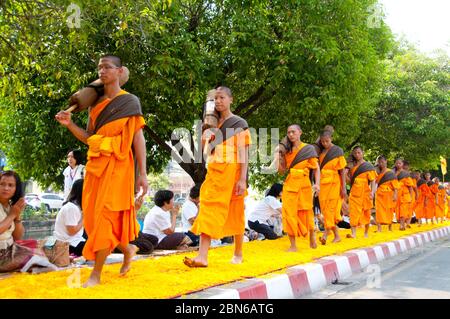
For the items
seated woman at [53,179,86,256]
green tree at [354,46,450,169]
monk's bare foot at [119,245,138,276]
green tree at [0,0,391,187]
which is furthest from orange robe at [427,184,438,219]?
monk's bare foot at [119,245,138,276]

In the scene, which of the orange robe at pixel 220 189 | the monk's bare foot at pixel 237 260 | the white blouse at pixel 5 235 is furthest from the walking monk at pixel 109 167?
the monk's bare foot at pixel 237 260

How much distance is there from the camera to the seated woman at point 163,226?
778 cm

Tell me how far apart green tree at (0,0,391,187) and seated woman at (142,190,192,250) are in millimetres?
2179

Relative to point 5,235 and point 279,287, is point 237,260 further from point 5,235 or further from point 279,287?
point 5,235

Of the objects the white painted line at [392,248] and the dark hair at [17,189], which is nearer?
the dark hair at [17,189]

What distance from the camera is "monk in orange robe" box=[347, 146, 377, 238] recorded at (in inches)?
407

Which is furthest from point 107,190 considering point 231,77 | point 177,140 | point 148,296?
point 231,77

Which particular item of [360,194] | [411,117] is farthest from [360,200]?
[411,117]

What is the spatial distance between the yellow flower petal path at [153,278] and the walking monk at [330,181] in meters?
1.85

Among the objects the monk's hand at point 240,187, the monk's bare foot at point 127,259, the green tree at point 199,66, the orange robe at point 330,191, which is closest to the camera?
the monk's bare foot at point 127,259

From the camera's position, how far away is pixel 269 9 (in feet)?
34.2

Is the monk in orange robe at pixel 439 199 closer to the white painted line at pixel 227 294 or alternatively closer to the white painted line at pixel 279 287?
the white painted line at pixel 279 287

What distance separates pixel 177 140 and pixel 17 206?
565cm
